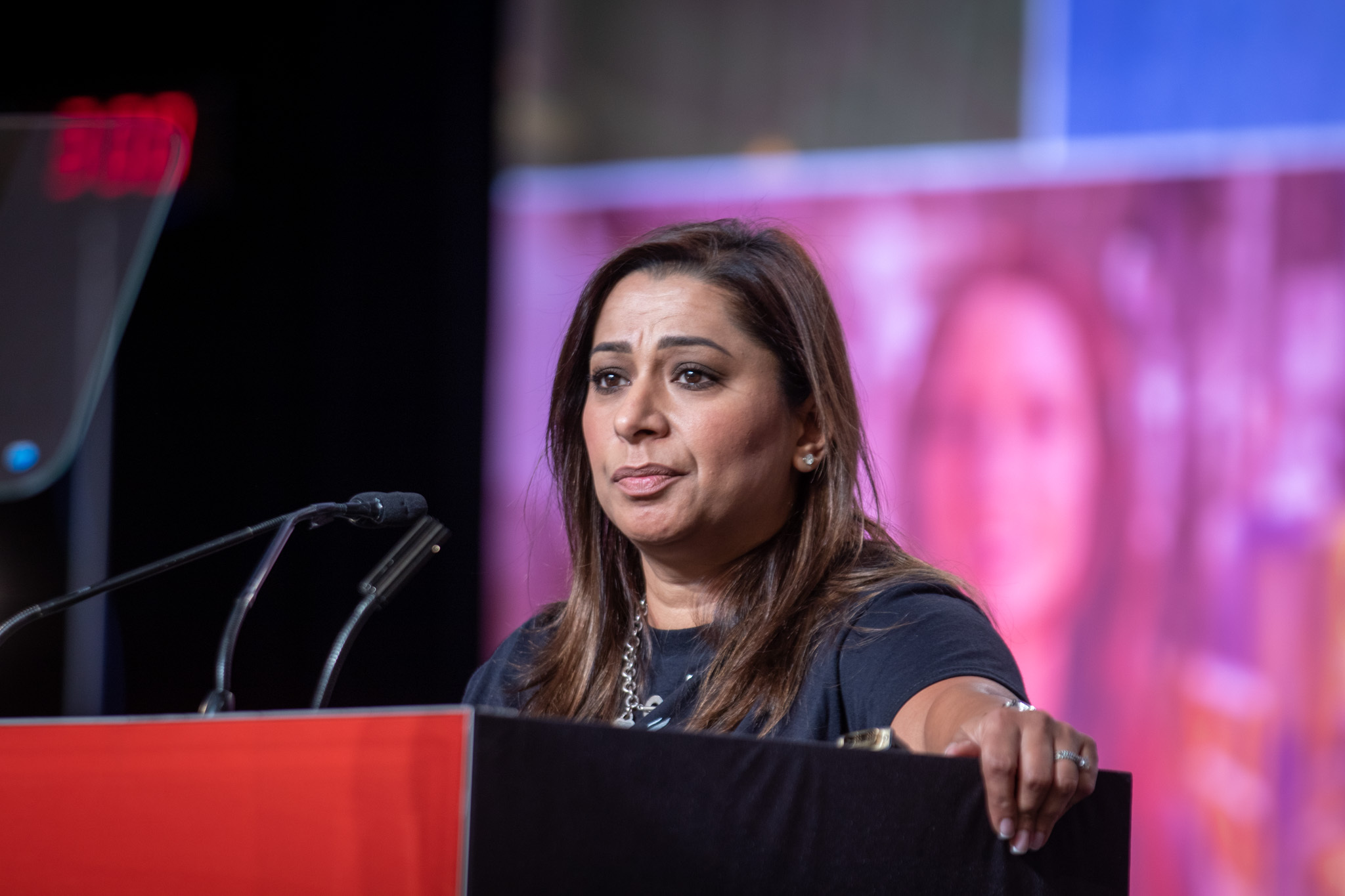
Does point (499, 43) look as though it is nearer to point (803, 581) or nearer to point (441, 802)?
point (803, 581)

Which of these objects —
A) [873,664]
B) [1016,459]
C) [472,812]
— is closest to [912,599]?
[873,664]

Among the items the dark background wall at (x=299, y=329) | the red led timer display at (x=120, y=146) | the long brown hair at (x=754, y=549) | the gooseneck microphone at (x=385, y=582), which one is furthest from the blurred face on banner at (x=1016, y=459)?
the red led timer display at (x=120, y=146)

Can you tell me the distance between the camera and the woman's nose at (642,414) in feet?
5.65

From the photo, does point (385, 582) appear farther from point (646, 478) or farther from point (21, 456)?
point (21, 456)

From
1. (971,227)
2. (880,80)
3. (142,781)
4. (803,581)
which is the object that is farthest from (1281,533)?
(142,781)

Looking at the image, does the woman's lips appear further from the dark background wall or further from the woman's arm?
the dark background wall

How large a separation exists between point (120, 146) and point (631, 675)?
1.86 meters

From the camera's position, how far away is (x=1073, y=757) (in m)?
0.98

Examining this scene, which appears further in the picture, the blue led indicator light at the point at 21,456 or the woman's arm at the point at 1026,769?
the blue led indicator light at the point at 21,456

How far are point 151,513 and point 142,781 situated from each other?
8.16ft

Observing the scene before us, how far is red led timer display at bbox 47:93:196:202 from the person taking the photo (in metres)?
2.52

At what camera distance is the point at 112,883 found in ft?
3.13

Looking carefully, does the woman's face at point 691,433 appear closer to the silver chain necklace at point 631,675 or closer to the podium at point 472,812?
the silver chain necklace at point 631,675

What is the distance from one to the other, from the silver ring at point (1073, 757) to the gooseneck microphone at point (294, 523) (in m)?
0.84
